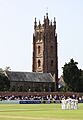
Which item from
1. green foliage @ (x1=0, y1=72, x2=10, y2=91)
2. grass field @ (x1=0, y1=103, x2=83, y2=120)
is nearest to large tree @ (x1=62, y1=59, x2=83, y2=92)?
green foliage @ (x1=0, y1=72, x2=10, y2=91)

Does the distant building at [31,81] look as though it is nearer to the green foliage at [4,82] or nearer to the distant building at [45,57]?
the distant building at [45,57]

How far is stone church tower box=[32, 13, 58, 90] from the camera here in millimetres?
177625

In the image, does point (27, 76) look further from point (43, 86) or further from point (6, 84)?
point (6, 84)

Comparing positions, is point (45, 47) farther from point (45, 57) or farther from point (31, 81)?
point (31, 81)

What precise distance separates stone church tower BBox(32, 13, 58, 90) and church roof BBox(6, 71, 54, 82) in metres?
7.10

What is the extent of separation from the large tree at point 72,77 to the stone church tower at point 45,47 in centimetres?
2803

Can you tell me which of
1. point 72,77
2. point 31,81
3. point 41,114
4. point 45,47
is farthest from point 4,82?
point 41,114

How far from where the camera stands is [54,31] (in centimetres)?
18188

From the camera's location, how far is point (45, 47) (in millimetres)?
179500

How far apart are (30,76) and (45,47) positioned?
1793 cm

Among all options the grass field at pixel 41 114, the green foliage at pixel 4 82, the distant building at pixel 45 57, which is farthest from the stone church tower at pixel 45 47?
the grass field at pixel 41 114

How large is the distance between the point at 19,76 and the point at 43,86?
9.00 meters

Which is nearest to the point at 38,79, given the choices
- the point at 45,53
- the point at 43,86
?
the point at 43,86

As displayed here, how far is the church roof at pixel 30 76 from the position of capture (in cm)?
16126
